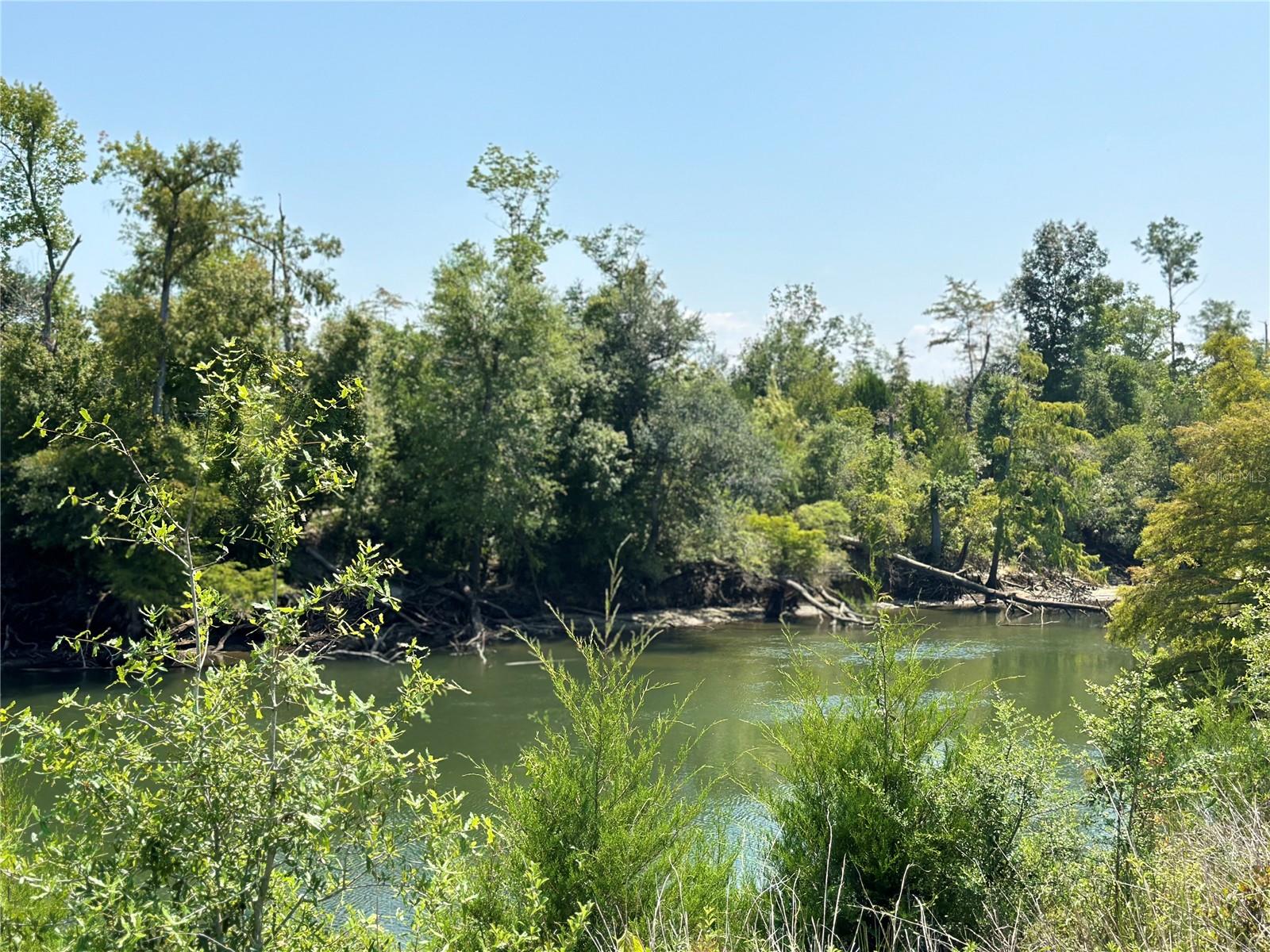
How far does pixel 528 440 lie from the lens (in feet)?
71.8

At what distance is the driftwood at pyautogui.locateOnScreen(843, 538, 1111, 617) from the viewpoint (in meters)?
26.6

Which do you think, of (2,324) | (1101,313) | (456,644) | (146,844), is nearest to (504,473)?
(456,644)

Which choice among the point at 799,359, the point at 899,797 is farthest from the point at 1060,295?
the point at 899,797

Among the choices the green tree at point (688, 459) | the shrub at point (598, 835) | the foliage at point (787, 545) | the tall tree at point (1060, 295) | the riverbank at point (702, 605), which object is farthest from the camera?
the tall tree at point (1060, 295)

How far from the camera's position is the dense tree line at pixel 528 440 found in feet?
55.0

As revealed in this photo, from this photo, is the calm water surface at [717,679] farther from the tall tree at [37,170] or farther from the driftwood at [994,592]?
the tall tree at [37,170]

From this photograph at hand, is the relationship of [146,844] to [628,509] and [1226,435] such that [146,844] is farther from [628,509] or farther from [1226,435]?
[628,509]

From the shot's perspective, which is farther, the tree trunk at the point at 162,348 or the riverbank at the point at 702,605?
the riverbank at the point at 702,605

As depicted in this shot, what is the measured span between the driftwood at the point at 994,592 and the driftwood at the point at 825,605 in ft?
9.74

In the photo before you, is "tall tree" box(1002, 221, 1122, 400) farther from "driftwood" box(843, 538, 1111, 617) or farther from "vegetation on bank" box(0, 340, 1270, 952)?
"vegetation on bank" box(0, 340, 1270, 952)

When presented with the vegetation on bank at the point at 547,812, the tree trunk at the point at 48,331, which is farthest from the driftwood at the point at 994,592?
the vegetation on bank at the point at 547,812

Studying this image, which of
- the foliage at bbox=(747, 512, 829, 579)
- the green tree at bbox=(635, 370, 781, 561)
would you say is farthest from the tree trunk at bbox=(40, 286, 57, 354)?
the foliage at bbox=(747, 512, 829, 579)

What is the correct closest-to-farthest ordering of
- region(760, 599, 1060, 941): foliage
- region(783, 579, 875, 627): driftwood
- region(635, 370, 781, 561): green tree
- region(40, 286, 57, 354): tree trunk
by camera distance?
region(760, 599, 1060, 941): foliage, region(40, 286, 57, 354): tree trunk, region(635, 370, 781, 561): green tree, region(783, 579, 875, 627): driftwood

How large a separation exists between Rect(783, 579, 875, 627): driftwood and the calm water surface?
71 centimetres
